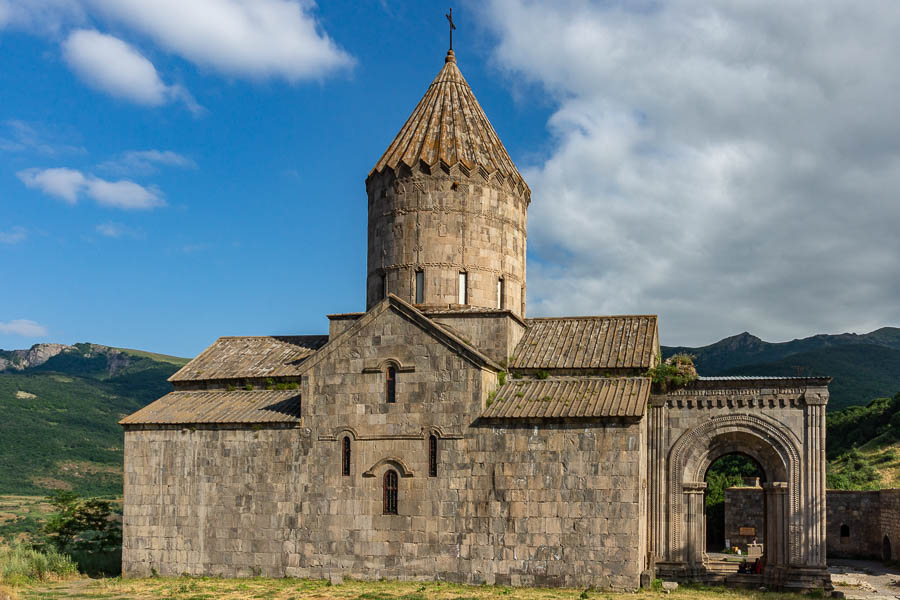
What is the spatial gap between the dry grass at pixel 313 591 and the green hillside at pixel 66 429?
45.6m

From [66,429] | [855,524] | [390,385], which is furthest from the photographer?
[66,429]

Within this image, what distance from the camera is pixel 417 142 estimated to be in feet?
82.2

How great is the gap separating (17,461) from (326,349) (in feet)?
204

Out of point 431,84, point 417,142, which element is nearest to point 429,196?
point 417,142

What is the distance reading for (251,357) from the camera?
25.2 meters

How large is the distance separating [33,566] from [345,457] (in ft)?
31.8

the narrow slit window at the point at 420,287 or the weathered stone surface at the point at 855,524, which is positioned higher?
the narrow slit window at the point at 420,287

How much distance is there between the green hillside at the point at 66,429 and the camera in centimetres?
6912

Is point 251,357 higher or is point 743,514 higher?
point 251,357

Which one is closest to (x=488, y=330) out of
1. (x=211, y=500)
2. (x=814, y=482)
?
(x=211, y=500)

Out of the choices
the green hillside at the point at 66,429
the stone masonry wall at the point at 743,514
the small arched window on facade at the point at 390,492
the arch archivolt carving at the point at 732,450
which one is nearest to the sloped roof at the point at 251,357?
the small arched window on facade at the point at 390,492

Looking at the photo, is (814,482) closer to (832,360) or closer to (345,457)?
(345,457)

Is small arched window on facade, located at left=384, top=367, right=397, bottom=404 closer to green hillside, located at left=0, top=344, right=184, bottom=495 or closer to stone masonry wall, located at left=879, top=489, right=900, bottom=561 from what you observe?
stone masonry wall, located at left=879, top=489, right=900, bottom=561

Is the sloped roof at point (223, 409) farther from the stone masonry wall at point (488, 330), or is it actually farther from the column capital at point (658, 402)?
the column capital at point (658, 402)
